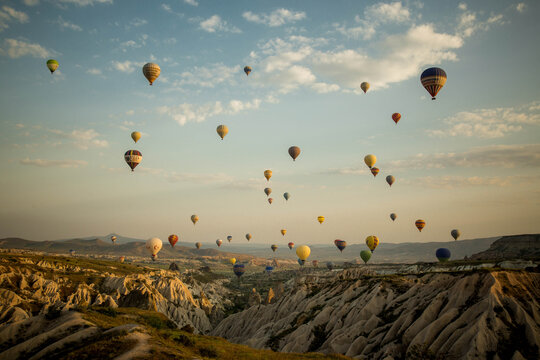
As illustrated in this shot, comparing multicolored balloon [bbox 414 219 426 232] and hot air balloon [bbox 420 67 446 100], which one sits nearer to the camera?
hot air balloon [bbox 420 67 446 100]

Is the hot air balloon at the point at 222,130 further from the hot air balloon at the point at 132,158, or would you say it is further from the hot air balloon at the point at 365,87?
the hot air balloon at the point at 365,87

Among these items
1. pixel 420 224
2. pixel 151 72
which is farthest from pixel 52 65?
pixel 420 224

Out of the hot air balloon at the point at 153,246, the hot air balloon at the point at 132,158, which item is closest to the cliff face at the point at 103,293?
the hot air balloon at the point at 153,246

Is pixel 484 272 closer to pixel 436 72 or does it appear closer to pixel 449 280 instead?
pixel 449 280

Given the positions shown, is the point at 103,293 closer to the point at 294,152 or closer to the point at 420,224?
the point at 294,152

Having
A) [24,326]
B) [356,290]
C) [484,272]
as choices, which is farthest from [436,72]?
[24,326]

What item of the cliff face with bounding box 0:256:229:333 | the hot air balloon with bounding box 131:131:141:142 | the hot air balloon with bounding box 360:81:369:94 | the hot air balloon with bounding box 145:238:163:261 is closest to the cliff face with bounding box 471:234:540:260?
the hot air balloon with bounding box 360:81:369:94

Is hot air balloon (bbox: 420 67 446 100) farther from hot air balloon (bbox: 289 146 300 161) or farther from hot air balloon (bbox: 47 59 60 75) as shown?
hot air balloon (bbox: 47 59 60 75)
